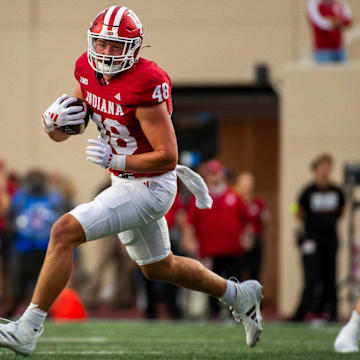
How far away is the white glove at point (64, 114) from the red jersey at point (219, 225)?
502cm

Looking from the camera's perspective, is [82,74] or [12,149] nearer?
[82,74]

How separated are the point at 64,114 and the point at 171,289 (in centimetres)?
540

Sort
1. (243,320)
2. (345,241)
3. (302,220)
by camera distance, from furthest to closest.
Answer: (345,241)
(302,220)
(243,320)

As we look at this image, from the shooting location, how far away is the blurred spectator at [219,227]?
9.91m

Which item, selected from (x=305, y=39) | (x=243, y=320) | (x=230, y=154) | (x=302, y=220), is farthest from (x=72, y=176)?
(x=243, y=320)

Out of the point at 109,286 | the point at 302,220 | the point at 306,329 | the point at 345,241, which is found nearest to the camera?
the point at 306,329

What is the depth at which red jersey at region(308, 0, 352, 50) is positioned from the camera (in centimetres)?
1147

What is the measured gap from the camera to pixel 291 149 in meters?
11.4

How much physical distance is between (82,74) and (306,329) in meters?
4.38

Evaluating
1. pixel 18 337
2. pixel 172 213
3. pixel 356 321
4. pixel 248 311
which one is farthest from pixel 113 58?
pixel 172 213

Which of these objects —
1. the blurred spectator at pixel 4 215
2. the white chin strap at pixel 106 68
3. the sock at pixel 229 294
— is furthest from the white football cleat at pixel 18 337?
the blurred spectator at pixel 4 215

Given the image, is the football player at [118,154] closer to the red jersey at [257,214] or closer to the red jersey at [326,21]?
the red jersey at [257,214]

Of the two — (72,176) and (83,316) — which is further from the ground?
(72,176)

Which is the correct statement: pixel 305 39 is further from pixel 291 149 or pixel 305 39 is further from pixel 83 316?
pixel 83 316
